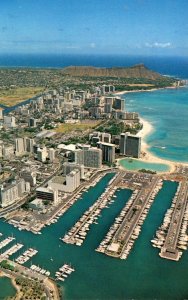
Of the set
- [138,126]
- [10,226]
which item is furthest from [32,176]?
[138,126]

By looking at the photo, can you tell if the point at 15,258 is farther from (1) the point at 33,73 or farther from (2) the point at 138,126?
(1) the point at 33,73

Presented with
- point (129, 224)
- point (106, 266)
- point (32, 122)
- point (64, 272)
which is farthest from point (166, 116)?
point (64, 272)

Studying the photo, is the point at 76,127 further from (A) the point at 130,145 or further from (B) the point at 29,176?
(B) the point at 29,176

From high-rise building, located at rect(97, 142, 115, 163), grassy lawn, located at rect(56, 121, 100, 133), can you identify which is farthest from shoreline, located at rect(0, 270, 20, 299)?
grassy lawn, located at rect(56, 121, 100, 133)

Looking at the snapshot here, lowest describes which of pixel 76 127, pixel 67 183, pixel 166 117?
pixel 67 183

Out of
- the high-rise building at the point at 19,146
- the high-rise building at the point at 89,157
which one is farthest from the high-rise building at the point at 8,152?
the high-rise building at the point at 89,157

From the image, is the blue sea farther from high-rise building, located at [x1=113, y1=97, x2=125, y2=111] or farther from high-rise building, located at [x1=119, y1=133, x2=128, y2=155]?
high-rise building, located at [x1=119, y1=133, x2=128, y2=155]

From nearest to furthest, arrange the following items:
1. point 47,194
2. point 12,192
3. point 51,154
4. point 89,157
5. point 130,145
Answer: point 47,194
point 12,192
point 89,157
point 51,154
point 130,145
